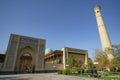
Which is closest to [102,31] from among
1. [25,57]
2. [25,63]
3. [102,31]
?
[102,31]

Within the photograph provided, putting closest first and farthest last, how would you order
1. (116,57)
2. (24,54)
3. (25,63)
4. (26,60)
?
(116,57) < (25,63) < (26,60) < (24,54)

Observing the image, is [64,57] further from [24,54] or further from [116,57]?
[116,57]

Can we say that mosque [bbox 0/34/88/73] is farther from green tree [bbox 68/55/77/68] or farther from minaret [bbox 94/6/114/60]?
minaret [bbox 94/6/114/60]

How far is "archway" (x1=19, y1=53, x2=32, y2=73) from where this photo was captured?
2898 centimetres

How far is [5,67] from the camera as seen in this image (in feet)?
81.9

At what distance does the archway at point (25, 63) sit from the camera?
29.0 meters

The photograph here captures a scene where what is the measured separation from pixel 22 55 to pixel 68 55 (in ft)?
47.3

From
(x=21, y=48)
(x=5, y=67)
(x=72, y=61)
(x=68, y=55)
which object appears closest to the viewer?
(x=5, y=67)

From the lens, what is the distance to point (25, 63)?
29641 mm

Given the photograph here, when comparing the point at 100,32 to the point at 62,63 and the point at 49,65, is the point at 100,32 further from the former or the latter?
the point at 49,65

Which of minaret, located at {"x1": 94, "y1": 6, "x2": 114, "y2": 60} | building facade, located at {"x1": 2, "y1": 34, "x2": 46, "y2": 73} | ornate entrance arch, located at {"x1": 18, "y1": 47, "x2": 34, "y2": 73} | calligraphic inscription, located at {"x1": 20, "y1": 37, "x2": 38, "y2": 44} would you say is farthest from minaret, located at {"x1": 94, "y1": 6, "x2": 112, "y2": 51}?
ornate entrance arch, located at {"x1": 18, "y1": 47, "x2": 34, "y2": 73}

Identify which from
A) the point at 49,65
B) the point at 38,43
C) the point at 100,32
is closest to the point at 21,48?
the point at 38,43

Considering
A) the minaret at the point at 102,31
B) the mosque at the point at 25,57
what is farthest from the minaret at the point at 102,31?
the mosque at the point at 25,57

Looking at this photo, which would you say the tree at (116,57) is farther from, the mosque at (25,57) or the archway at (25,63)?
the archway at (25,63)
